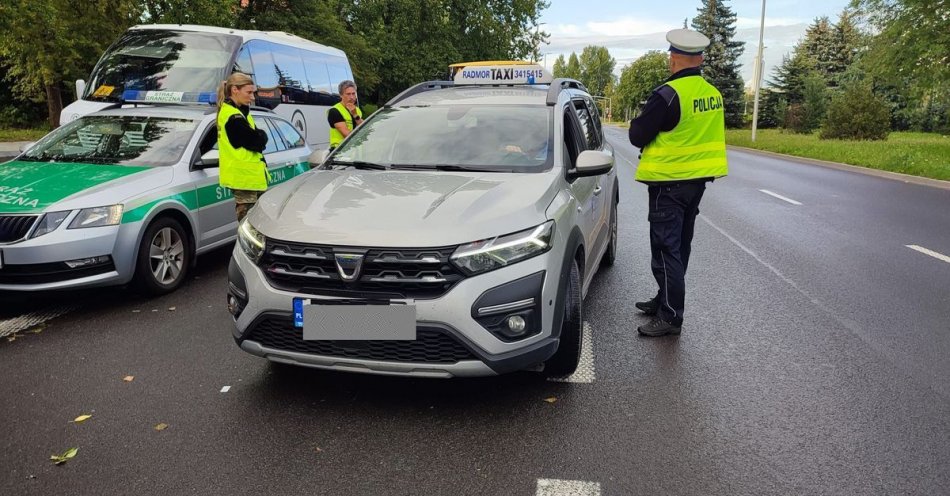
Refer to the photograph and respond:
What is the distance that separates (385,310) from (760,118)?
225 feet

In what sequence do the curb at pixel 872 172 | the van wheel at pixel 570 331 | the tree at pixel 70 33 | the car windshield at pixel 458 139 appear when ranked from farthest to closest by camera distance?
the tree at pixel 70 33 → the curb at pixel 872 172 → the car windshield at pixel 458 139 → the van wheel at pixel 570 331

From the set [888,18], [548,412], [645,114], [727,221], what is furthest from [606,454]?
[888,18]

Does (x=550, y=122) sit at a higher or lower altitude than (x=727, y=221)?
higher

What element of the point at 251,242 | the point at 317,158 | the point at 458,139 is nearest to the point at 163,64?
the point at 317,158

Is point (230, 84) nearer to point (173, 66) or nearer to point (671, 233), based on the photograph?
point (671, 233)

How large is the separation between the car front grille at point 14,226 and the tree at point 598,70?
159674 mm

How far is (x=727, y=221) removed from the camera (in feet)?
33.1

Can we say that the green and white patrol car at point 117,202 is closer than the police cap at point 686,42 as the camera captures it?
No

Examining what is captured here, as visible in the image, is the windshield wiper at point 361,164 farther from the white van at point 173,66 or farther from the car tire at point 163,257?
the white van at point 173,66

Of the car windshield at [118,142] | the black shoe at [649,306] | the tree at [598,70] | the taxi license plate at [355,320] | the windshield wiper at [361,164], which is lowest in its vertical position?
the black shoe at [649,306]

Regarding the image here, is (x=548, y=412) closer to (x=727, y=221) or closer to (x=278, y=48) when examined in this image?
(x=727, y=221)

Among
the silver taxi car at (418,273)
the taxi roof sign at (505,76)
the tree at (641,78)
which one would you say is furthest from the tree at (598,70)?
the silver taxi car at (418,273)

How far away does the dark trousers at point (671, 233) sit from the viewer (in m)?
4.66

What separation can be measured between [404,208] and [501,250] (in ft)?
1.83
